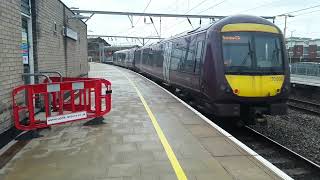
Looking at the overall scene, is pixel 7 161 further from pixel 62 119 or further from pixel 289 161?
pixel 289 161

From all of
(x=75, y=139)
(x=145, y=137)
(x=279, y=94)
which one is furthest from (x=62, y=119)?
(x=279, y=94)

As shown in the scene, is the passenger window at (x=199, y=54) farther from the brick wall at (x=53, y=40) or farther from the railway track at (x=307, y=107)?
the railway track at (x=307, y=107)

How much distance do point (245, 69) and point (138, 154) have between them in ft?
15.6

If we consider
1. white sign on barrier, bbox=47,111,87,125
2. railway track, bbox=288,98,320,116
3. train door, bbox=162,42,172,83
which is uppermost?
train door, bbox=162,42,172,83

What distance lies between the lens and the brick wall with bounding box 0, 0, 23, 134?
22.6 ft

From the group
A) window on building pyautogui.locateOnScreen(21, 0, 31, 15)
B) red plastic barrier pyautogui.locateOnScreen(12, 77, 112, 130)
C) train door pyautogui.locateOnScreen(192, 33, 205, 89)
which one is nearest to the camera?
red plastic barrier pyautogui.locateOnScreen(12, 77, 112, 130)

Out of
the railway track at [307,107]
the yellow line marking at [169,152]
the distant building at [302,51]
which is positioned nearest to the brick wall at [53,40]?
the yellow line marking at [169,152]

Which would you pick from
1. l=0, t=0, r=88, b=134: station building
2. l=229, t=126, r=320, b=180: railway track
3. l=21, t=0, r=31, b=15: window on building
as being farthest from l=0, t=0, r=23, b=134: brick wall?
l=229, t=126, r=320, b=180: railway track

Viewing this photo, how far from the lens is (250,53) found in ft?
33.2

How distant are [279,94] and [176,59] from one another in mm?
5721

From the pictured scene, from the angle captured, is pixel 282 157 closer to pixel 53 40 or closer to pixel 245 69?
pixel 245 69

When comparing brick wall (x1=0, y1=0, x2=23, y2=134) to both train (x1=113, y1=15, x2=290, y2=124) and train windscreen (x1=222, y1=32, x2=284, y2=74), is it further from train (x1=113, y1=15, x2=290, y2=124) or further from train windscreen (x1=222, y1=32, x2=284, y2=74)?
train windscreen (x1=222, y1=32, x2=284, y2=74)

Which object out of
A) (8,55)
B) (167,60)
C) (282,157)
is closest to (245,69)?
(282,157)

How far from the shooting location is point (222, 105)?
32.0ft
